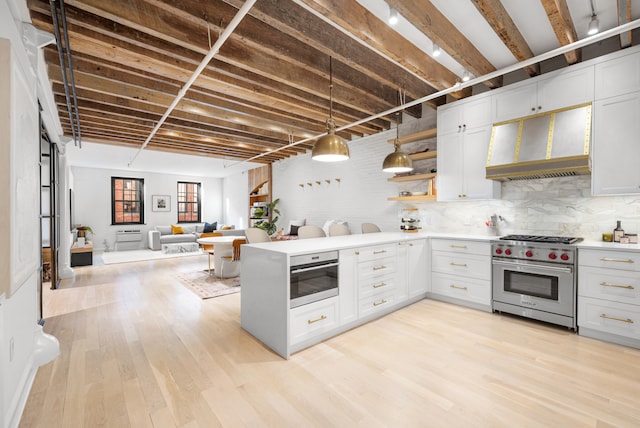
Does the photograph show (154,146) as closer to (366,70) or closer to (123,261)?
(123,261)

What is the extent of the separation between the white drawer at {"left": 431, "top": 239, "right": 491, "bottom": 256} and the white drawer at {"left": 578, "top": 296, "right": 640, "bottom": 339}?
95 cm

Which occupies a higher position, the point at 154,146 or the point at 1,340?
the point at 154,146

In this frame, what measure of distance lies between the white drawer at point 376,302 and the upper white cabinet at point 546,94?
8.55ft

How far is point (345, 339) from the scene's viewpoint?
2822mm

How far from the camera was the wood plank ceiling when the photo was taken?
232 cm

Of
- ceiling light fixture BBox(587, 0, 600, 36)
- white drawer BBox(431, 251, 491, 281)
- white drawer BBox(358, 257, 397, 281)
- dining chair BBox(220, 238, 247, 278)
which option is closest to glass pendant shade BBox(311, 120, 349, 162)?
white drawer BBox(358, 257, 397, 281)

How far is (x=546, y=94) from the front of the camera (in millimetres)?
3229

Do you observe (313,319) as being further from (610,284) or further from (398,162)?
(610,284)

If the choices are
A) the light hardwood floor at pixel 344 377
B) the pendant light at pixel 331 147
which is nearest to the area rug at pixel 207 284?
the light hardwood floor at pixel 344 377

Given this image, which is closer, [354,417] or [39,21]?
[354,417]

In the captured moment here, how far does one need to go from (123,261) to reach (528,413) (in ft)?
28.2

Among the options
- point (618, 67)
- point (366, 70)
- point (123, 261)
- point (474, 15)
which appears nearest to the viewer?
point (474, 15)

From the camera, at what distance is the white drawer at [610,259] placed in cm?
256

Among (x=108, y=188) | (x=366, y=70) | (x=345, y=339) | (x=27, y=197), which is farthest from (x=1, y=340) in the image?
(x=108, y=188)
